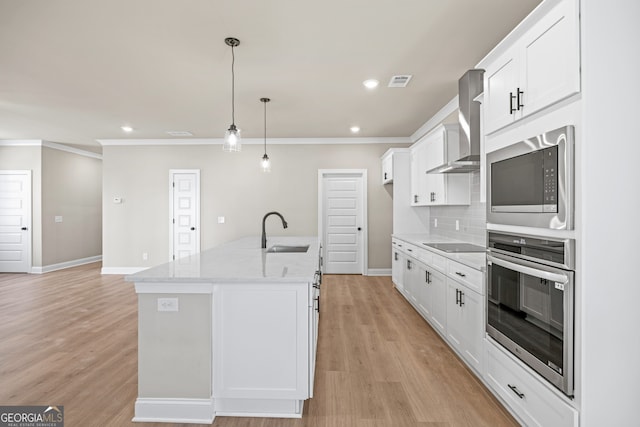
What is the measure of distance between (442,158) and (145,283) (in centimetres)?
331

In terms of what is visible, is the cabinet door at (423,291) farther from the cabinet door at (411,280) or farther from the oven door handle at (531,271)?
the oven door handle at (531,271)

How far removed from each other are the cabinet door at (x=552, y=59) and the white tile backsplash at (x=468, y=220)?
177 cm

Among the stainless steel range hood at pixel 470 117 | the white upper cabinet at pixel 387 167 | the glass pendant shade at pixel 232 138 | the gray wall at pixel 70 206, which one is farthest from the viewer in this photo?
the gray wall at pixel 70 206

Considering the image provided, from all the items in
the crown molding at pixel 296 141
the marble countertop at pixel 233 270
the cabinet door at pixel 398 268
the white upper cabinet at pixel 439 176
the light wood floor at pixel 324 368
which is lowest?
the light wood floor at pixel 324 368

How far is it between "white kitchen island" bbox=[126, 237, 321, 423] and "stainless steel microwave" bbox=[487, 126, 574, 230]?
1.23 meters

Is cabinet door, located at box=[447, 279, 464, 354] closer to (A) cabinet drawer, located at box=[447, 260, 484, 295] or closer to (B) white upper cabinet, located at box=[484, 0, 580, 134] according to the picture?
(A) cabinet drawer, located at box=[447, 260, 484, 295]

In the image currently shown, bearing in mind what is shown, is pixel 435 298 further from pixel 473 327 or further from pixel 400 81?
pixel 400 81

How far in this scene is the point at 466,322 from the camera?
8.75ft

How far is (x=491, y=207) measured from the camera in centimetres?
220

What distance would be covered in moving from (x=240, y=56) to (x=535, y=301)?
3.00m

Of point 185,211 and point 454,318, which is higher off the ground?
point 185,211

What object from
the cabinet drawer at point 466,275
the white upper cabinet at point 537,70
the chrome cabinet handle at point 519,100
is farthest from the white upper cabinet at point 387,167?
the chrome cabinet handle at point 519,100

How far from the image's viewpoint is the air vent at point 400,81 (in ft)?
11.9

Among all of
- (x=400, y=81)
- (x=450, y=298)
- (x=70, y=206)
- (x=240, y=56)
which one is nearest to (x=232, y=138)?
(x=240, y=56)
